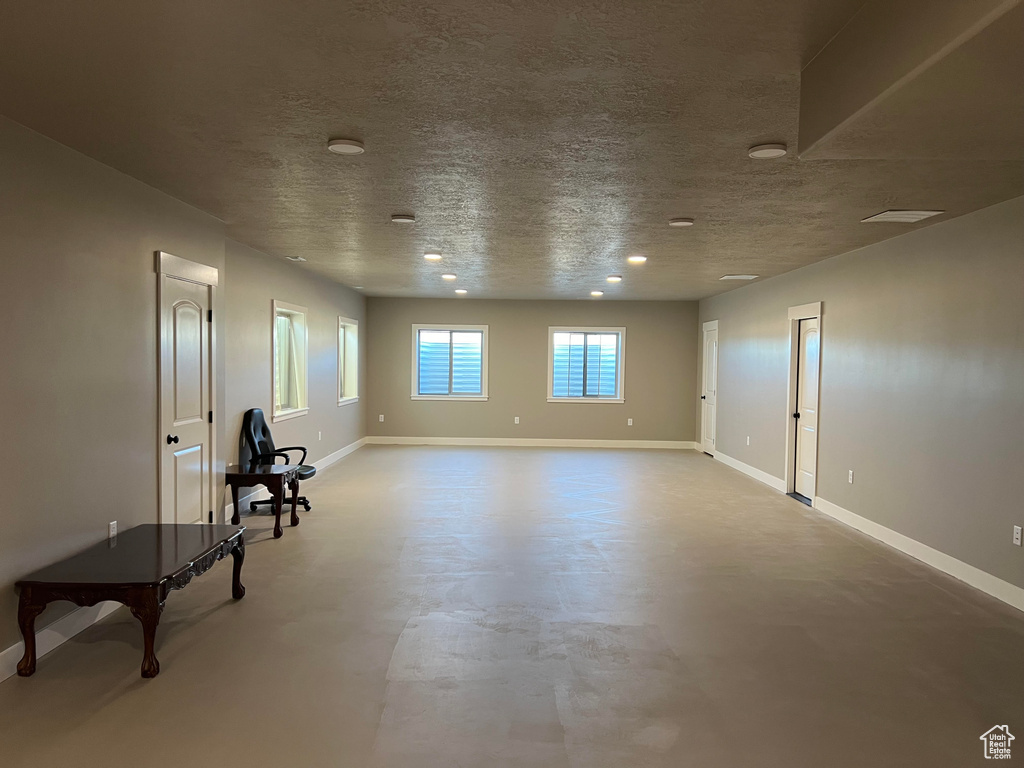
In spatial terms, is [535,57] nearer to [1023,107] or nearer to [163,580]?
[1023,107]

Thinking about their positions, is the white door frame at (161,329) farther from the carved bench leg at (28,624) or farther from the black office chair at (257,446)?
the carved bench leg at (28,624)

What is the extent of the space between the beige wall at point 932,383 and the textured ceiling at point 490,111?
1.33ft

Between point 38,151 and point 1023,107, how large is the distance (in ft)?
12.7

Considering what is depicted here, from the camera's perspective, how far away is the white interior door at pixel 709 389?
32.1 feet

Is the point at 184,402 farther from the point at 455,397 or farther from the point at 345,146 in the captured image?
the point at 455,397

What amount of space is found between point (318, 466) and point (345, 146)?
568 centimetres

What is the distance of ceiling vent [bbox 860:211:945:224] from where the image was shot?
4173 millimetres

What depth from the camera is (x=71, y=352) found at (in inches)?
124

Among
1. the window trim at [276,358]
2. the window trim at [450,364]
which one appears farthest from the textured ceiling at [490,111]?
the window trim at [450,364]

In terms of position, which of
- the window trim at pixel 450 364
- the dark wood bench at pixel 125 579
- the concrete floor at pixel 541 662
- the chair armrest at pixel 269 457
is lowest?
the concrete floor at pixel 541 662

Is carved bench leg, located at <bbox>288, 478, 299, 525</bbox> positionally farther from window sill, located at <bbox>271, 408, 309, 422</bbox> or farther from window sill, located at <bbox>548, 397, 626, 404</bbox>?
window sill, located at <bbox>548, 397, 626, 404</bbox>

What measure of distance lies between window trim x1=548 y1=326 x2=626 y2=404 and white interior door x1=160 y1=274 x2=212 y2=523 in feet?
22.1

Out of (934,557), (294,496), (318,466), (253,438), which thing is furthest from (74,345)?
(934,557)

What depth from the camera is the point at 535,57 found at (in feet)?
6.84
